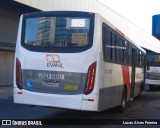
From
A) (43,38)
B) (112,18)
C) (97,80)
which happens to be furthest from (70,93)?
(112,18)

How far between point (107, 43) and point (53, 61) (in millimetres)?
1774

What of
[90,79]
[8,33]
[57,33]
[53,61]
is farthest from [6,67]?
[90,79]

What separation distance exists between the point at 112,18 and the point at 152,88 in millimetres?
15060

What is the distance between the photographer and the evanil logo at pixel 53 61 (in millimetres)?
9891

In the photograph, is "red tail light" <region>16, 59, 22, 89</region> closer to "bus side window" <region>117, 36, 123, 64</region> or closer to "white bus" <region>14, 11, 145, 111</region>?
"white bus" <region>14, 11, 145, 111</region>

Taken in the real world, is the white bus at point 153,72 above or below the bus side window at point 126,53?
below

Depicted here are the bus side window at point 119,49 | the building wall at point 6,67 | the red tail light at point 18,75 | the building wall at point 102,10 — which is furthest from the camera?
the building wall at point 102,10

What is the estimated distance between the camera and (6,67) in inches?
969

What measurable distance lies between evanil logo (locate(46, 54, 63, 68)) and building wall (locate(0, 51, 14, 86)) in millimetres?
14616

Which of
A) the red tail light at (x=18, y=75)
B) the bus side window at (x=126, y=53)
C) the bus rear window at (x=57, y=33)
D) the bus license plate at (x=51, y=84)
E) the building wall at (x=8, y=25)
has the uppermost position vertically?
the building wall at (x=8, y=25)

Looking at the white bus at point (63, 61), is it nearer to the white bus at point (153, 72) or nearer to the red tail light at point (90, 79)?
the red tail light at point (90, 79)

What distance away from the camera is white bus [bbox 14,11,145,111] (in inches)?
381

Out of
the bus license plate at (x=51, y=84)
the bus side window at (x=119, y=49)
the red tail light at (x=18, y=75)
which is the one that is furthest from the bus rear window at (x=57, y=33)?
the bus side window at (x=119, y=49)

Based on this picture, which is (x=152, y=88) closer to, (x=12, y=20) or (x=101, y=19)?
(x=12, y=20)
